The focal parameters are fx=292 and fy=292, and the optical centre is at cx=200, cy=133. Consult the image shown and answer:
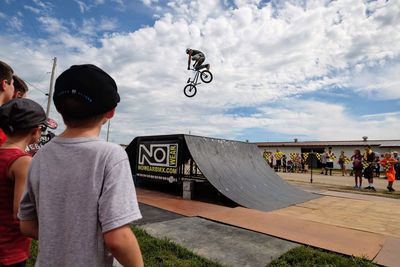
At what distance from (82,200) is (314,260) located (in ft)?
10.7

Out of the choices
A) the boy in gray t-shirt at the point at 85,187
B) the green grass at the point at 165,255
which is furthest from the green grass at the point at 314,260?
the boy in gray t-shirt at the point at 85,187

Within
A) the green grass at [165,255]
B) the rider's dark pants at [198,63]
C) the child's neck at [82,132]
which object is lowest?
the green grass at [165,255]

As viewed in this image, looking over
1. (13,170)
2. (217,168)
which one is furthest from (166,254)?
(217,168)

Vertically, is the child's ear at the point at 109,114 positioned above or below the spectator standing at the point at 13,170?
above

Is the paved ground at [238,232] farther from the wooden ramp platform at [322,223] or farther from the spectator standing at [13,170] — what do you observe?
the spectator standing at [13,170]

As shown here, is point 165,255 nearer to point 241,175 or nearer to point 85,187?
point 85,187

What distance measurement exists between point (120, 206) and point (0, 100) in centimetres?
161

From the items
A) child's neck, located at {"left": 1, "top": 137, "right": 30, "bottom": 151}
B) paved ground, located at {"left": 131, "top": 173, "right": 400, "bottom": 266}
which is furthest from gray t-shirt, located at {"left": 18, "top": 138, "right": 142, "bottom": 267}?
paved ground, located at {"left": 131, "top": 173, "right": 400, "bottom": 266}

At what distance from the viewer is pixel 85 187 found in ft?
3.79

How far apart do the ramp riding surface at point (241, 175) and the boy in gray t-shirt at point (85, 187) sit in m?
5.88

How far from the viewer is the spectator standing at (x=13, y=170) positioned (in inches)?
65.8

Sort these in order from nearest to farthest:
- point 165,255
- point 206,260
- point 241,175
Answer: point 206,260 → point 165,255 → point 241,175

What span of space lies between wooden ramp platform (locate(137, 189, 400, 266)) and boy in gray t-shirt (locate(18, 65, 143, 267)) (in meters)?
3.62

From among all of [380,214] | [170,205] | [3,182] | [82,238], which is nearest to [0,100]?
[3,182]
